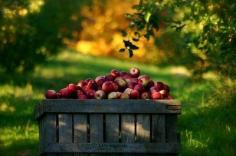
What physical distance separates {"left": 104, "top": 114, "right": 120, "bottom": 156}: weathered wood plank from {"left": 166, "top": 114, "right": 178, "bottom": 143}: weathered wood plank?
1.72 feet

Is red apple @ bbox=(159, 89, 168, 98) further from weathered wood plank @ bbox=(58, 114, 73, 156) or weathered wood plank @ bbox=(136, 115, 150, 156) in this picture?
weathered wood plank @ bbox=(58, 114, 73, 156)

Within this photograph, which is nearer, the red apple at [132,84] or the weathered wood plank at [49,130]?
→ the weathered wood plank at [49,130]

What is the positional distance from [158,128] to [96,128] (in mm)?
647

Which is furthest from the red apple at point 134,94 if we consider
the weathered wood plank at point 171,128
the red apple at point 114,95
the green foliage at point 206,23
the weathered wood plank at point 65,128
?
the green foliage at point 206,23

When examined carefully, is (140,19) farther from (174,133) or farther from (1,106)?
(1,106)

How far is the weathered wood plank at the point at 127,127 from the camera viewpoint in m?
7.97

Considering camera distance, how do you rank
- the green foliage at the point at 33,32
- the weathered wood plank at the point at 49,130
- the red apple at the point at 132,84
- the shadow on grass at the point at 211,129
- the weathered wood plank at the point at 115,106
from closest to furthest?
the weathered wood plank at the point at 115,106, the weathered wood plank at the point at 49,130, the red apple at the point at 132,84, the shadow on grass at the point at 211,129, the green foliage at the point at 33,32

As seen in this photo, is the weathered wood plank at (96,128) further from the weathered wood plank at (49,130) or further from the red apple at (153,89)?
the red apple at (153,89)

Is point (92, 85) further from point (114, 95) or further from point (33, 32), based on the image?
point (33, 32)

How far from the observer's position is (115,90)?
846 centimetres

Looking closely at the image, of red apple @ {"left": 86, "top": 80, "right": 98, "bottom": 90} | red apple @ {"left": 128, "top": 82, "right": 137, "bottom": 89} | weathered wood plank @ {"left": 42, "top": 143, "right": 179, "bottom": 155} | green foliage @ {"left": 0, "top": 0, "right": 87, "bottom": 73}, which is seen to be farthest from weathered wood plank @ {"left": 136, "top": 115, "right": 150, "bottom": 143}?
green foliage @ {"left": 0, "top": 0, "right": 87, "bottom": 73}

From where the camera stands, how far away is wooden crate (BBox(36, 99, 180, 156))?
7.95 m

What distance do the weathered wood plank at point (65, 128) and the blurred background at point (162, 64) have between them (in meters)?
2.31

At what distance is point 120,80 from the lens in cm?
866
